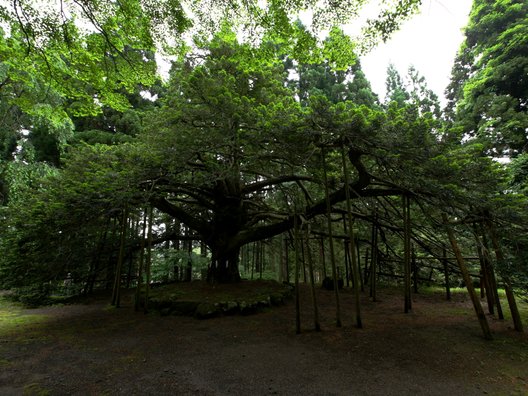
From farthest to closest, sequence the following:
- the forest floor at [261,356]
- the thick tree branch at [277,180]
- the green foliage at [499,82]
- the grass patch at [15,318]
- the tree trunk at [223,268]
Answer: the green foliage at [499,82], the tree trunk at [223,268], the thick tree branch at [277,180], the grass patch at [15,318], the forest floor at [261,356]

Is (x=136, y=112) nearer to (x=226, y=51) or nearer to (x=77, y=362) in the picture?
(x=226, y=51)

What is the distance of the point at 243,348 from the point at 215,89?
517cm

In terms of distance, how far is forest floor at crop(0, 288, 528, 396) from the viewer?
327cm

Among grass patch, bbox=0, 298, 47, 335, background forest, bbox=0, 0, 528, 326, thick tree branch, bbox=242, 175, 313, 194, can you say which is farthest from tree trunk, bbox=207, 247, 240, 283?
grass patch, bbox=0, 298, 47, 335

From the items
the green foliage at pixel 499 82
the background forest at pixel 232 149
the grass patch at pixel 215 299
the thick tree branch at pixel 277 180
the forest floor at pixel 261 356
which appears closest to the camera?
the forest floor at pixel 261 356

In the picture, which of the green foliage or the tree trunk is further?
the green foliage

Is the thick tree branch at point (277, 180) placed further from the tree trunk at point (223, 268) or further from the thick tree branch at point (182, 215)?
the tree trunk at point (223, 268)

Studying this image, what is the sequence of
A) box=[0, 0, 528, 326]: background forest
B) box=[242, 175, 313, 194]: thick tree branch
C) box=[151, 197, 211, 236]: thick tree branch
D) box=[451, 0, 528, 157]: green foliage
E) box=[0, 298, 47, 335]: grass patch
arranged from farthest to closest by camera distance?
box=[451, 0, 528, 157]: green foliage < box=[151, 197, 211, 236]: thick tree branch < box=[242, 175, 313, 194]: thick tree branch < box=[0, 298, 47, 335]: grass patch < box=[0, 0, 528, 326]: background forest

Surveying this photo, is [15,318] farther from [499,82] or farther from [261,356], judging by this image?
[499,82]

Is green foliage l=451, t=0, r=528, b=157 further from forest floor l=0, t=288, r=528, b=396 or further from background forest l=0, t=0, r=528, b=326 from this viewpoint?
forest floor l=0, t=288, r=528, b=396

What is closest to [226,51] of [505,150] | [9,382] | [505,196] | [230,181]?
[230,181]

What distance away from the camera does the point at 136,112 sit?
12.2 meters

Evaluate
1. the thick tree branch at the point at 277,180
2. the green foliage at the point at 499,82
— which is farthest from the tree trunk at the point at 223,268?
the green foliage at the point at 499,82

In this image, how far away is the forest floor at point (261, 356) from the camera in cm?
327
